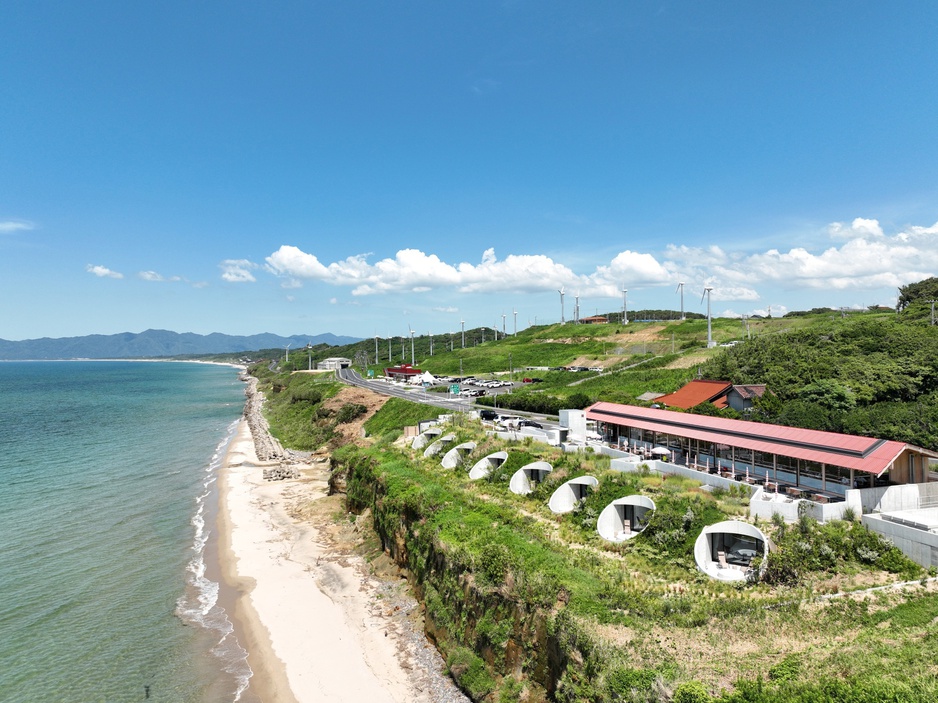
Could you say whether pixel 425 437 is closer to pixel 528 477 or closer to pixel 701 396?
pixel 528 477

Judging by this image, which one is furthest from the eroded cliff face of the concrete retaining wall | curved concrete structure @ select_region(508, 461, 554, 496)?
the concrete retaining wall

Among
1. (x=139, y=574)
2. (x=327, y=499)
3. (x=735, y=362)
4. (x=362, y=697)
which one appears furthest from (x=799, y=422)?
(x=139, y=574)

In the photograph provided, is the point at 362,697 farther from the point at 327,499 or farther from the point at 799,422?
the point at 799,422

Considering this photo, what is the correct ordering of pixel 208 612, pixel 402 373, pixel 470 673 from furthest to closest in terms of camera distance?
1. pixel 402 373
2. pixel 208 612
3. pixel 470 673

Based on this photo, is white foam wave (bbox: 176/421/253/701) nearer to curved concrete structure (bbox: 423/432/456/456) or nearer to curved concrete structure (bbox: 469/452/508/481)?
curved concrete structure (bbox: 469/452/508/481)

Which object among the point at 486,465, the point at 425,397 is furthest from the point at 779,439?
the point at 425,397

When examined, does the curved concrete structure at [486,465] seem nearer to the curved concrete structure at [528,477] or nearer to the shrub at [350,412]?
the curved concrete structure at [528,477]

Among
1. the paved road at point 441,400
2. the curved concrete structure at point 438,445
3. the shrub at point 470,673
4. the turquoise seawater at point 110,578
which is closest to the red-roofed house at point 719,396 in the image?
the paved road at point 441,400
